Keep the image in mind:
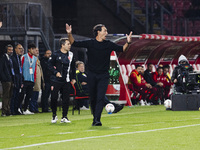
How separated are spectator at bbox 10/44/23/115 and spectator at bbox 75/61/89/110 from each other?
1881mm

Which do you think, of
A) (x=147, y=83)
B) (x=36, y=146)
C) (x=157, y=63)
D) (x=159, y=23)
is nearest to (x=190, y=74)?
(x=147, y=83)

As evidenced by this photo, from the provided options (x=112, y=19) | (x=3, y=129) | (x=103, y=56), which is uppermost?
(x=112, y=19)

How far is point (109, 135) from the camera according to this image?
1169 centimetres

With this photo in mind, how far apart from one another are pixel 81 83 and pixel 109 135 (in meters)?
9.09

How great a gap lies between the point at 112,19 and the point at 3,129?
20991mm

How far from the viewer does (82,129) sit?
13039 millimetres

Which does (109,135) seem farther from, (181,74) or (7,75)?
(181,74)

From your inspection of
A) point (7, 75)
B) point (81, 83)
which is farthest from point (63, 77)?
point (81, 83)

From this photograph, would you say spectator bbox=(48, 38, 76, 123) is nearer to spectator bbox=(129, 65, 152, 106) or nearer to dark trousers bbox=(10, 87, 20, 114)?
dark trousers bbox=(10, 87, 20, 114)

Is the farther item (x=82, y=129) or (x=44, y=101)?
(x=44, y=101)

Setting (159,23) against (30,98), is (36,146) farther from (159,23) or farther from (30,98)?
(159,23)

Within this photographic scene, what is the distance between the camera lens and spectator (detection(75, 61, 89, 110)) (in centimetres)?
2014

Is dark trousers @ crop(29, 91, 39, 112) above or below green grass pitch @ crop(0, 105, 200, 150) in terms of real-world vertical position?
above

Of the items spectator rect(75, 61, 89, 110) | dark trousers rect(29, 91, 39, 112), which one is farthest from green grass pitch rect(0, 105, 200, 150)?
spectator rect(75, 61, 89, 110)
